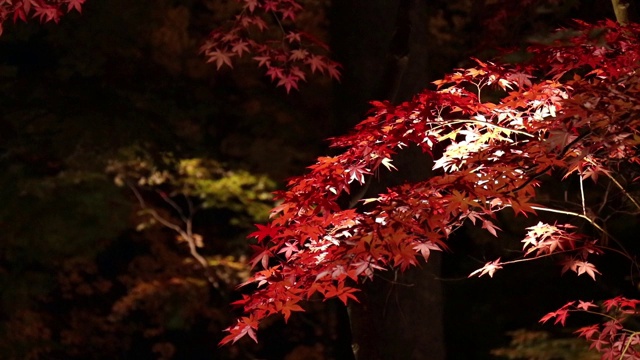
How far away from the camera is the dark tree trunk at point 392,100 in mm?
4895

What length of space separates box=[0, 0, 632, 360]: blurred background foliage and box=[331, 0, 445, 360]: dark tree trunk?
10.7 feet

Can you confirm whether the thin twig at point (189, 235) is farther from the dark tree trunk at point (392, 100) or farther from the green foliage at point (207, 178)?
the dark tree trunk at point (392, 100)

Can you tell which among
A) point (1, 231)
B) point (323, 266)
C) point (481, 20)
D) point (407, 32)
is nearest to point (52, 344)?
point (1, 231)

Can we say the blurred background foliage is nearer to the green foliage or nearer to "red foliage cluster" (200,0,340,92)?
the green foliage

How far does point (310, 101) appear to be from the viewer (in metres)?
9.37

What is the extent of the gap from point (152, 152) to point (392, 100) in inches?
177

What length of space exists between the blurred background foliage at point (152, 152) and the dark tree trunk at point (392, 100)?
10.7ft

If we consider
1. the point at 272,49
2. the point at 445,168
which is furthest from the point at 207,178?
the point at 445,168

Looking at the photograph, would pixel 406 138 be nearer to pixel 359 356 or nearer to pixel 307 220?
pixel 307 220

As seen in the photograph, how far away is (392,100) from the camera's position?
4836 mm

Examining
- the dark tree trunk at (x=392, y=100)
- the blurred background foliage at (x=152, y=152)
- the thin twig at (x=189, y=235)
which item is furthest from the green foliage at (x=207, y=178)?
the dark tree trunk at (x=392, y=100)

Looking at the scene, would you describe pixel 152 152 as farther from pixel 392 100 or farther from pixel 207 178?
pixel 392 100

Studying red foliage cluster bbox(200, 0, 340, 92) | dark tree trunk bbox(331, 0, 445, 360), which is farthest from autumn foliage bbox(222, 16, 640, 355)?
red foliage cluster bbox(200, 0, 340, 92)

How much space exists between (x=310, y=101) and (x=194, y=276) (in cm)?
238
